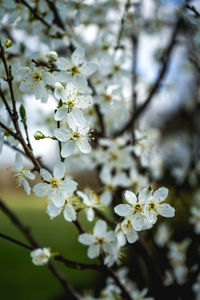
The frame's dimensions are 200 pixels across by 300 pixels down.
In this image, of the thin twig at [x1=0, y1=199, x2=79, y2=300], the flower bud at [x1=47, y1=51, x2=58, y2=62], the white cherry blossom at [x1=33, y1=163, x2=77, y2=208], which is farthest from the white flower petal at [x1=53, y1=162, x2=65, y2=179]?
the thin twig at [x1=0, y1=199, x2=79, y2=300]

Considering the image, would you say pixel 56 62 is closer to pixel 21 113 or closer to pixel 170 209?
pixel 21 113

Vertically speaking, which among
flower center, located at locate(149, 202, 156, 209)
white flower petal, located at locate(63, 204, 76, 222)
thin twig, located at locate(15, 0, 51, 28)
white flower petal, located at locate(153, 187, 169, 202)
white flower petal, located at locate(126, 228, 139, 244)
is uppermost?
thin twig, located at locate(15, 0, 51, 28)

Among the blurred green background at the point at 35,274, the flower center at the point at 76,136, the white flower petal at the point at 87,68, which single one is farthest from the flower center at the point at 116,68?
the blurred green background at the point at 35,274

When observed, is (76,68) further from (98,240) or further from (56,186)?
(98,240)

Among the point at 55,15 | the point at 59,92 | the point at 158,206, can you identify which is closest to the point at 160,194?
the point at 158,206

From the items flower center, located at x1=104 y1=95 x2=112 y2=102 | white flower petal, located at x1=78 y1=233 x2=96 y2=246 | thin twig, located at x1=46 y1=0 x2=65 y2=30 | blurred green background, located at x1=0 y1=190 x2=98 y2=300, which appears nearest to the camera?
white flower petal, located at x1=78 y1=233 x2=96 y2=246

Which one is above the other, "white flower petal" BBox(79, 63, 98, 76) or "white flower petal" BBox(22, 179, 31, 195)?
"white flower petal" BBox(79, 63, 98, 76)

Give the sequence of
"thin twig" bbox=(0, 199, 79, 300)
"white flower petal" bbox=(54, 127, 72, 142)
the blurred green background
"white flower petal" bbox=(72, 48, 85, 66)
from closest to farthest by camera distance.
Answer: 1. "white flower petal" bbox=(54, 127, 72, 142)
2. "white flower petal" bbox=(72, 48, 85, 66)
3. "thin twig" bbox=(0, 199, 79, 300)
4. the blurred green background

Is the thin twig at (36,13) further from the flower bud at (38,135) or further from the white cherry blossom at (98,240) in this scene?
the white cherry blossom at (98,240)

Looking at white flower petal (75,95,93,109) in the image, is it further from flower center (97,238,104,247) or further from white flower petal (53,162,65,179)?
flower center (97,238,104,247)

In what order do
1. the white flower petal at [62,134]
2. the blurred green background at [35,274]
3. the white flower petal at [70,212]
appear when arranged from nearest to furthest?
1. the white flower petal at [62,134]
2. the white flower petal at [70,212]
3. the blurred green background at [35,274]

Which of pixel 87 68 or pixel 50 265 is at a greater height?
pixel 87 68
